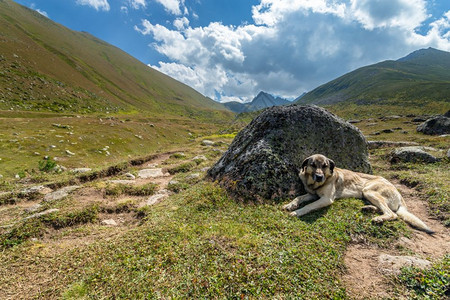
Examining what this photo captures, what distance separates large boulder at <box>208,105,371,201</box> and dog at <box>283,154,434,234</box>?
2.35ft

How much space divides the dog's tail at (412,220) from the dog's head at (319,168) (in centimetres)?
249

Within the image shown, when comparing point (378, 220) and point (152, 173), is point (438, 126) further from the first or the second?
point (152, 173)

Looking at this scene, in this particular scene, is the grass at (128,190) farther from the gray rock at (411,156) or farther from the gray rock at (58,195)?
the gray rock at (411,156)

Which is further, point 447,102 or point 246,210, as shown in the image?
point 447,102

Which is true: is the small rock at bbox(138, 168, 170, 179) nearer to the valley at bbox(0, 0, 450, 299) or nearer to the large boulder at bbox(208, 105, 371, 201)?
the valley at bbox(0, 0, 450, 299)

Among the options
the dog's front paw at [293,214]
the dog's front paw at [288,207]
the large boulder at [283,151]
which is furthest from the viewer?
the large boulder at [283,151]

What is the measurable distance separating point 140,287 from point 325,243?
4828 mm

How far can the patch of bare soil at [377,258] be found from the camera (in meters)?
3.94

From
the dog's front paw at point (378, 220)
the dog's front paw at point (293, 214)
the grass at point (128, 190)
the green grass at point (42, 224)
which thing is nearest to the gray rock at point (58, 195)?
the grass at point (128, 190)

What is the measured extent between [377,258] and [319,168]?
3.12 meters

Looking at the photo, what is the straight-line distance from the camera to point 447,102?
3976 inches

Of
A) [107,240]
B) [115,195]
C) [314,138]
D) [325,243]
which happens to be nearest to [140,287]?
[107,240]

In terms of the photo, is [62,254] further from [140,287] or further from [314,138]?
[314,138]

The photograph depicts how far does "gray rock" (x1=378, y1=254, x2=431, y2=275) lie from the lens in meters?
4.36
